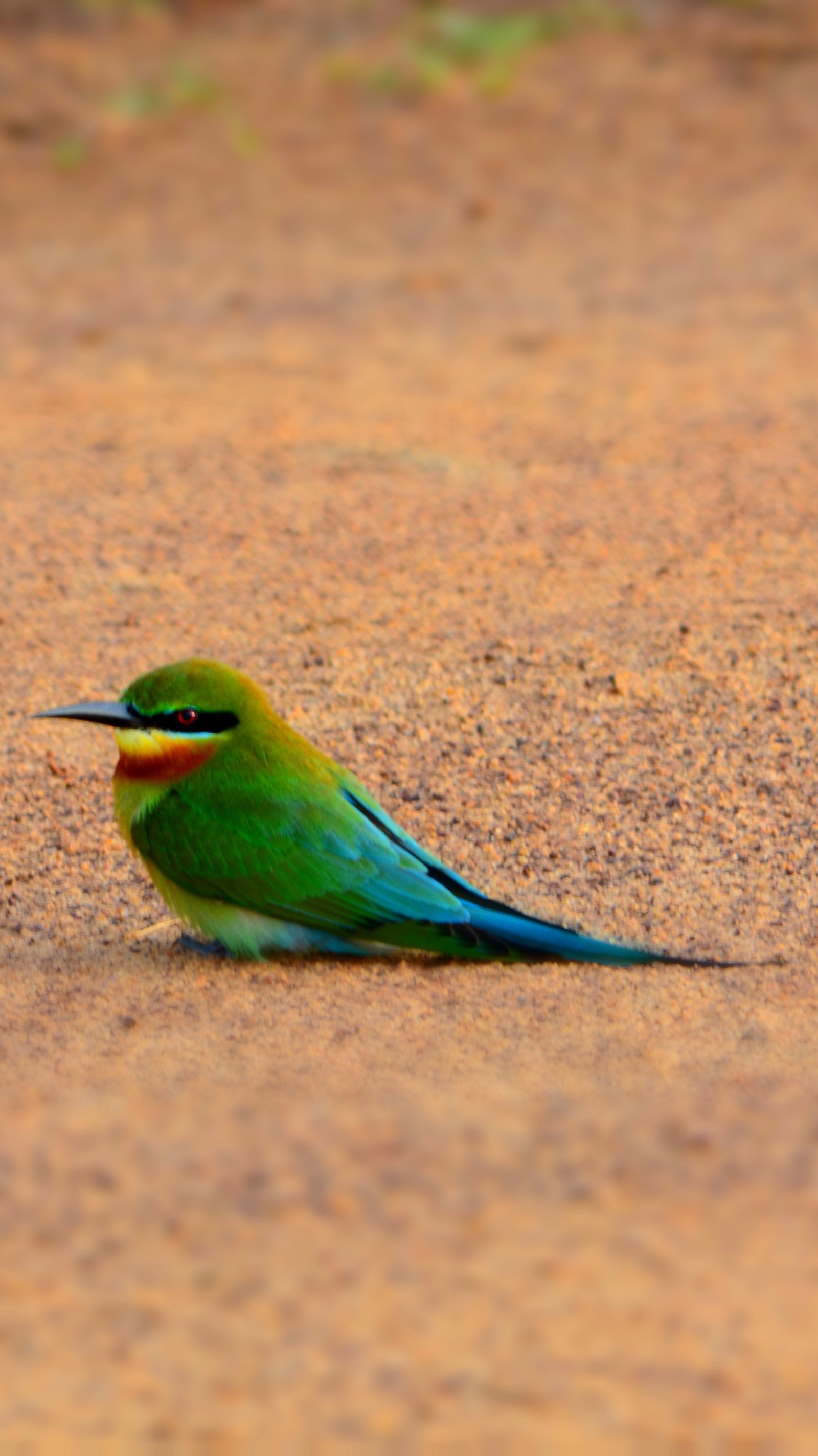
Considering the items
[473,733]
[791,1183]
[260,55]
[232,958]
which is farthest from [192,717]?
[260,55]

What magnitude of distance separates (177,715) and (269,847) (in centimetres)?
29

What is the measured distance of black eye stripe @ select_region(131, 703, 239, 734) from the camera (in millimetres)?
2992

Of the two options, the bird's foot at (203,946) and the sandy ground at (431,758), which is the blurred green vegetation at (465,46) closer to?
the sandy ground at (431,758)

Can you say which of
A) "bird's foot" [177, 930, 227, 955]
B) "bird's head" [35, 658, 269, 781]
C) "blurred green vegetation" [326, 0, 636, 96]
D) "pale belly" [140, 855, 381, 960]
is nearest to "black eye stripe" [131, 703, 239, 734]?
"bird's head" [35, 658, 269, 781]

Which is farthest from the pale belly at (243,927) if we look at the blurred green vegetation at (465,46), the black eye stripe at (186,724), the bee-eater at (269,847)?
the blurred green vegetation at (465,46)

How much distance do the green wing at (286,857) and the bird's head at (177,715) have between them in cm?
6

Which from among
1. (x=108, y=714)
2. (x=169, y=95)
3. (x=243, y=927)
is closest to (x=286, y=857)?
(x=243, y=927)

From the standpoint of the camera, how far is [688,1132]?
2447 millimetres

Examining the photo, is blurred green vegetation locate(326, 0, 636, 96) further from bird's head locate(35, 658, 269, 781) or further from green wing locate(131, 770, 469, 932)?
green wing locate(131, 770, 469, 932)

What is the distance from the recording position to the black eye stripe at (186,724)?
9.82 ft

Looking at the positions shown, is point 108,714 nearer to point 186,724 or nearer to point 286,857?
point 186,724

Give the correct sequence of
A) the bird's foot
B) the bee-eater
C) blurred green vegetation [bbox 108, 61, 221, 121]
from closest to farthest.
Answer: the bee-eater → the bird's foot → blurred green vegetation [bbox 108, 61, 221, 121]

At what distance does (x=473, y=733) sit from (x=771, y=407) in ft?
8.80

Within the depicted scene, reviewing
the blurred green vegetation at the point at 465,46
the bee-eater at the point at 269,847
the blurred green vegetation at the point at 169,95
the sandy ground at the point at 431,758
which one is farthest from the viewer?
the blurred green vegetation at the point at 465,46
